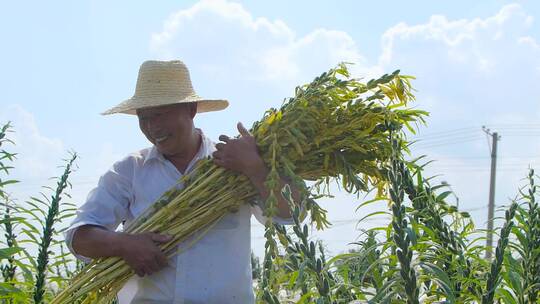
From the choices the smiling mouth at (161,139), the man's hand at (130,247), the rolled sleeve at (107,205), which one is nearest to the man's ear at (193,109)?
the smiling mouth at (161,139)

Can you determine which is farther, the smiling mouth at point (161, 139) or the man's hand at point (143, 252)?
the smiling mouth at point (161, 139)

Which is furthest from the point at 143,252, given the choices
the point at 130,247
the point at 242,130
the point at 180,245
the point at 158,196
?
the point at 242,130

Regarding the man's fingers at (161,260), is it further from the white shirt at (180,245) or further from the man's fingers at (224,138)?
the man's fingers at (224,138)

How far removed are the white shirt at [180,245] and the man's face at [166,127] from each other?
3.3 inches

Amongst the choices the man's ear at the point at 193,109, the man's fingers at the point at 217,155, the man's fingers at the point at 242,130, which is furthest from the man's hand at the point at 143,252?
the man's ear at the point at 193,109

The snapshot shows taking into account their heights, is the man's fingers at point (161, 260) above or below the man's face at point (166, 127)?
below

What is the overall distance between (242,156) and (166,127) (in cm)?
41

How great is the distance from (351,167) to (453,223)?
35.8 inches

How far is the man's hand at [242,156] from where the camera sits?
2996mm

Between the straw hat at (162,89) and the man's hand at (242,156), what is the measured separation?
0.33m

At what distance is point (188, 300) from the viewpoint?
306cm

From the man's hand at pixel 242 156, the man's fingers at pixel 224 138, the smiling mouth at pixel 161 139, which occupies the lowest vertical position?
the man's hand at pixel 242 156

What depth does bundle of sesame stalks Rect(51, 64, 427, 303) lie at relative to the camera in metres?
2.99

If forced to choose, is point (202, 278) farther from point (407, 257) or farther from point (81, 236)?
point (407, 257)
